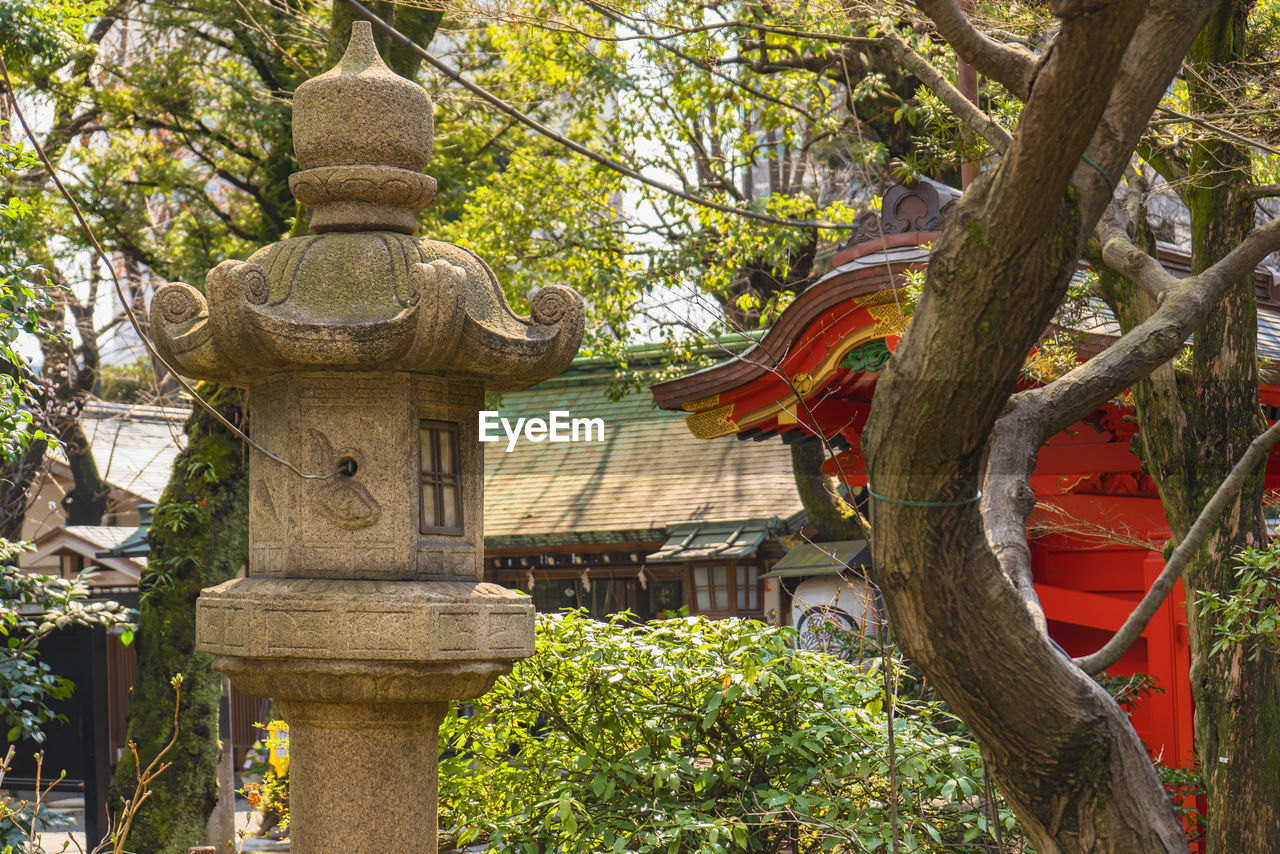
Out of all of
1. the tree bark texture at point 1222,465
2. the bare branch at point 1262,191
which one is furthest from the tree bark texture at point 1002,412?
the bare branch at point 1262,191

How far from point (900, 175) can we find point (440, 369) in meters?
3.10

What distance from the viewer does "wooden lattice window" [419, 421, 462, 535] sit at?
15.3 ft

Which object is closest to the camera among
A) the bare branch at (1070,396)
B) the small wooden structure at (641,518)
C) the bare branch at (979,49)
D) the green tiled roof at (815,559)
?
the bare branch at (979,49)

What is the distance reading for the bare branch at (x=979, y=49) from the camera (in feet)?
9.07

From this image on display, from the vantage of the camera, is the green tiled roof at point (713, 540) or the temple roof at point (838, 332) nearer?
the temple roof at point (838, 332)

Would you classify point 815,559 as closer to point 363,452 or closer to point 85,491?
point 363,452

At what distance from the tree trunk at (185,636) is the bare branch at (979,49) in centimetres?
716

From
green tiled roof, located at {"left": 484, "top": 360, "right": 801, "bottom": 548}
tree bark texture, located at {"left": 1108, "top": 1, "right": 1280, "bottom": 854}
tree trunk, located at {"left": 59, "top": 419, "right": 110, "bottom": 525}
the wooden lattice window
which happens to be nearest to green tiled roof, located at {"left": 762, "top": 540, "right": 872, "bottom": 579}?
green tiled roof, located at {"left": 484, "top": 360, "right": 801, "bottom": 548}

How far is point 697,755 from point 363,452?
2.11 meters

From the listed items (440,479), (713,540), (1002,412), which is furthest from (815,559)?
(1002,412)

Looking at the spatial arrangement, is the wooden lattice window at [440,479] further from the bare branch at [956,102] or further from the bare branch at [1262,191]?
the bare branch at [1262,191]

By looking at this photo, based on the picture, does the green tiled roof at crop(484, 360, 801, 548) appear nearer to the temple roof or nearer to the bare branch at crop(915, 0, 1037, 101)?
the temple roof

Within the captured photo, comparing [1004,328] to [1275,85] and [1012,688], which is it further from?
[1275,85]

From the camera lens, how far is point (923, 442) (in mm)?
2715
